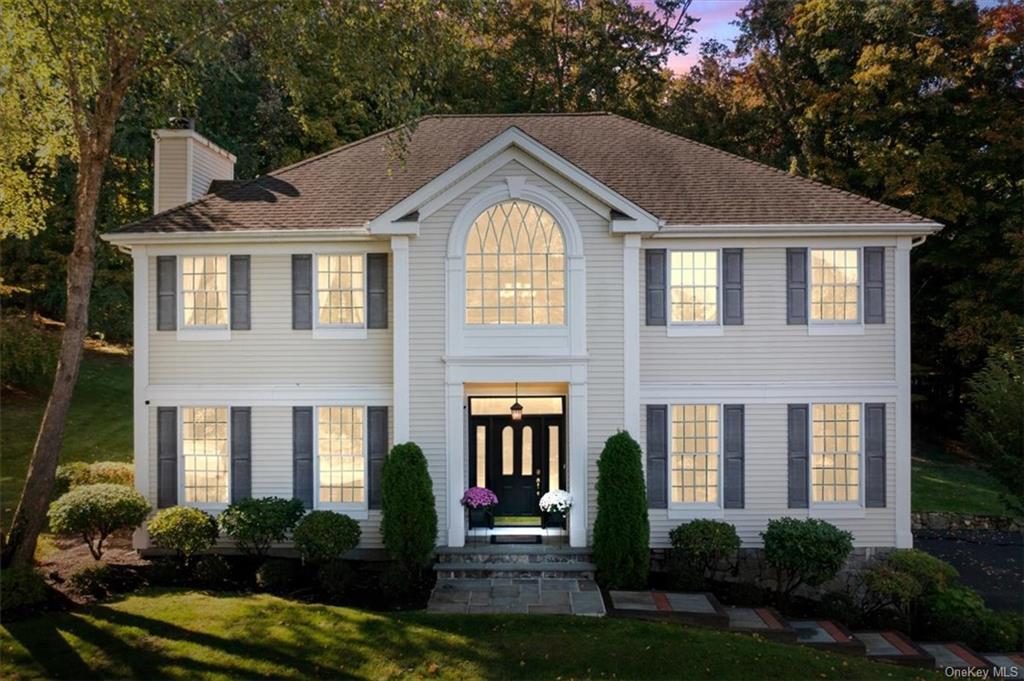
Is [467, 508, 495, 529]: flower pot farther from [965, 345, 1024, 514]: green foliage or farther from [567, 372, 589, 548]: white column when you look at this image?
[965, 345, 1024, 514]: green foliage

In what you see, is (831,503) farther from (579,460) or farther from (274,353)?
(274,353)

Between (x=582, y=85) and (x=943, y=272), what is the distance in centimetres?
1537

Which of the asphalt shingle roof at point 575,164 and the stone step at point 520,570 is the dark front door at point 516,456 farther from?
the asphalt shingle roof at point 575,164

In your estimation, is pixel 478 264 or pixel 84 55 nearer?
pixel 84 55

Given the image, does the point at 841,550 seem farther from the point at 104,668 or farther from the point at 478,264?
the point at 104,668

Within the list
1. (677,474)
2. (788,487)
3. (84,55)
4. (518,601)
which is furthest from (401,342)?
(788,487)

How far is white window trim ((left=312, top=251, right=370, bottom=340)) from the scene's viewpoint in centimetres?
1359

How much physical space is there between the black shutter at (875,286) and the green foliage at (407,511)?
347 inches

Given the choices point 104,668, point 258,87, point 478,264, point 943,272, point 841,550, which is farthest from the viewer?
point 258,87

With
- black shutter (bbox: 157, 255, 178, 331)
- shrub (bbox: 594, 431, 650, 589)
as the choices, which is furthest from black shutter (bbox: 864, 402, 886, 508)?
black shutter (bbox: 157, 255, 178, 331)

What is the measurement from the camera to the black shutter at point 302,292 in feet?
44.7

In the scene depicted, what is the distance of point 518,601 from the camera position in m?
11.5

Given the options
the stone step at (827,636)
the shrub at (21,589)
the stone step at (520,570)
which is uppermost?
the shrub at (21,589)

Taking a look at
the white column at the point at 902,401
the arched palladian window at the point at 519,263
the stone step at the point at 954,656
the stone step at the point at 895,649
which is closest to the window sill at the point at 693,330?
the arched palladian window at the point at 519,263
